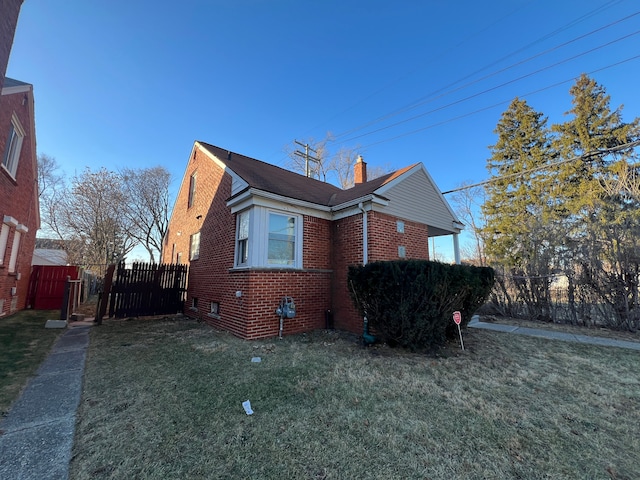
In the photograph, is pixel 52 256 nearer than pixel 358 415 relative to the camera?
No

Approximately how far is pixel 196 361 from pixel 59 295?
37.5 ft

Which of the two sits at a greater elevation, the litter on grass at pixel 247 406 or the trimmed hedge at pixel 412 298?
the trimmed hedge at pixel 412 298

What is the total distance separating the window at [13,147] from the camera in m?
8.32

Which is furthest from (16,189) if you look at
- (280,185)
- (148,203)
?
(148,203)

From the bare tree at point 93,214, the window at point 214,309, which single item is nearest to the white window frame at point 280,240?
the window at point 214,309

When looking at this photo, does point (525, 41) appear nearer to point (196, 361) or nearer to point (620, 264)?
point (620, 264)

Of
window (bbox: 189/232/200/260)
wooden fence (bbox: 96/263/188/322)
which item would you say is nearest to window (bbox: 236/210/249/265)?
window (bbox: 189/232/200/260)

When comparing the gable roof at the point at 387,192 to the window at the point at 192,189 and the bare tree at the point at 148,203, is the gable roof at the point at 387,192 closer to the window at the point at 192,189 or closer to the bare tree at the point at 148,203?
the window at the point at 192,189

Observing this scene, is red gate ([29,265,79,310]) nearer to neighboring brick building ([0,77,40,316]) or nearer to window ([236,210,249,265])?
neighboring brick building ([0,77,40,316])

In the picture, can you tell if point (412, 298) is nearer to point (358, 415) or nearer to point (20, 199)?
point (358, 415)

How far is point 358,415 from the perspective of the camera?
9.76 feet

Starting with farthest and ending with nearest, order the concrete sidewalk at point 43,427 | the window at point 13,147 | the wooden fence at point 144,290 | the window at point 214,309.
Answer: the wooden fence at point 144,290
the window at point 13,147
the window at point 214,309
the concrete sidewalk at point 43,427

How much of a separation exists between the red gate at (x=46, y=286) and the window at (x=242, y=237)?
9.96 m

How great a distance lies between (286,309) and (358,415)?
3.90 m
